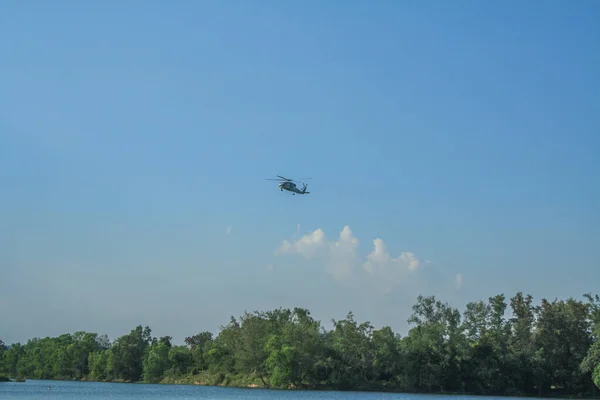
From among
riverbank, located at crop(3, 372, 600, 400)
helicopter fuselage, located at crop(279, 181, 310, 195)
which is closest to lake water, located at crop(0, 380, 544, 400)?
riverbank, located at crop(3, 372, 600, 400)

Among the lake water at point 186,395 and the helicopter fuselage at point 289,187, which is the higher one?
the helicopter fuselage at point 289,187

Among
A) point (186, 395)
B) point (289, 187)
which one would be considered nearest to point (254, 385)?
point (186, 395)

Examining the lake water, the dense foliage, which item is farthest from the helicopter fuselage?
the dense foliage

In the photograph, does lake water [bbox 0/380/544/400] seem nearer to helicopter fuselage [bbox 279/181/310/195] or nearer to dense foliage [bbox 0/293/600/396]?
dense foliage [bbox 0/293/600/396]

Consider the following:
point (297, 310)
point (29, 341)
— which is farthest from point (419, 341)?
point (29, 341)

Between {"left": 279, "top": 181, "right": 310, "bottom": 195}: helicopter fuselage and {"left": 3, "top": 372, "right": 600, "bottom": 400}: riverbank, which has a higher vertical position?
{"left": 279, "top": 181, "right": 310, "bottom": 195}: helicopter fuselage

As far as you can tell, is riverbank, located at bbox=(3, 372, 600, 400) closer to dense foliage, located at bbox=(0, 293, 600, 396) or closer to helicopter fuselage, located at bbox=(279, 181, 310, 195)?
dense foliage, located at bbox=(0, 293, 600, 396)

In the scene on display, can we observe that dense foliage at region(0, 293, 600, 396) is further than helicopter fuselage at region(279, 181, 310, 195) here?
Yes

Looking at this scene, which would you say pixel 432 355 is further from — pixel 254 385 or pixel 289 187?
pixel 289 187

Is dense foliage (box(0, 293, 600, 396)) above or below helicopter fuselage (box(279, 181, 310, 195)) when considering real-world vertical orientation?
below

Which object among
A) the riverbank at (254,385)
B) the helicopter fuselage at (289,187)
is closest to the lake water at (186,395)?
the riverbank at (254,385)

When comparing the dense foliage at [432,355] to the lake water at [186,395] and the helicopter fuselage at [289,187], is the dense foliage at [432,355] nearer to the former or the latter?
the lake water at [186,395]

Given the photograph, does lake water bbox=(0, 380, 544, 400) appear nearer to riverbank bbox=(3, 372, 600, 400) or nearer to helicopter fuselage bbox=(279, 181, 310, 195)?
riverbank bbox=(3, 372, 600, 400)

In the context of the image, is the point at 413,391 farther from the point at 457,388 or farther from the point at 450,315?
the point at 450,315
